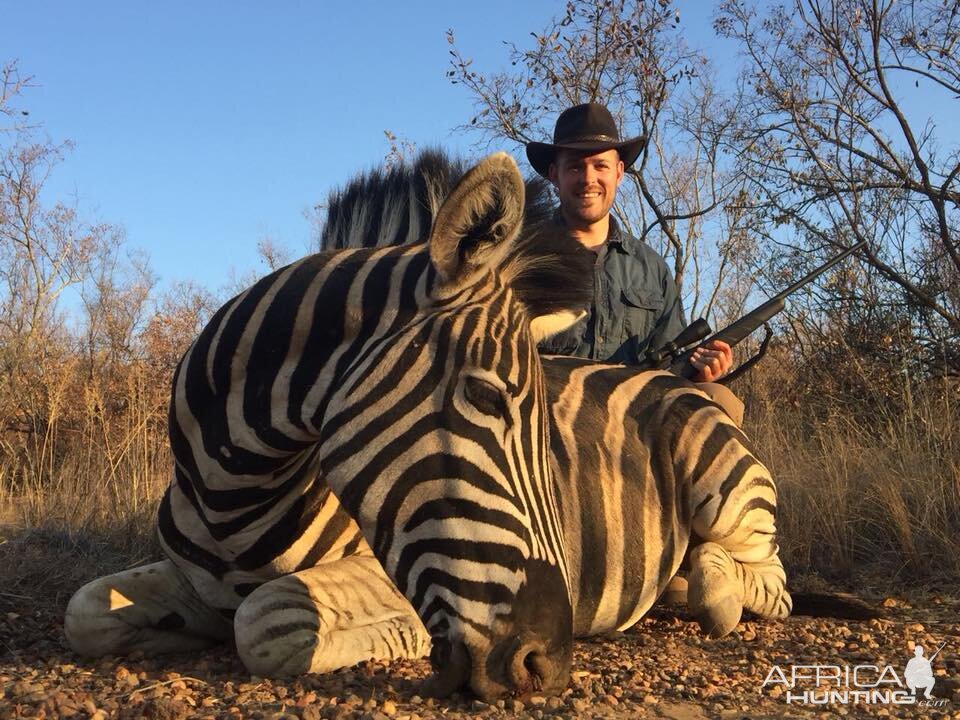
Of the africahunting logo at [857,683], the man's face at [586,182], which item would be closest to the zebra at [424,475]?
the africahunting logo at [857,683]

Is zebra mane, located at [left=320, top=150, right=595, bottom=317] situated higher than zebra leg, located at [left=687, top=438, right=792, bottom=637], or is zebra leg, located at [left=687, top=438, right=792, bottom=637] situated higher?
zebra mane, located at [left=320, top=150, right=595, bottom=317]

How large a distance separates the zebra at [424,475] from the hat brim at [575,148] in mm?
1587

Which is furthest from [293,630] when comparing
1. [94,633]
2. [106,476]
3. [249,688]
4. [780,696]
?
[106,476]

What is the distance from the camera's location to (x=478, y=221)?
91.0 inches

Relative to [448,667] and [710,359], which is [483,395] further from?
[710,359]

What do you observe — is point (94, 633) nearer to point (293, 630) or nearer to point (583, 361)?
point (293, 630)

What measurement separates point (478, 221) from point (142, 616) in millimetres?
1850

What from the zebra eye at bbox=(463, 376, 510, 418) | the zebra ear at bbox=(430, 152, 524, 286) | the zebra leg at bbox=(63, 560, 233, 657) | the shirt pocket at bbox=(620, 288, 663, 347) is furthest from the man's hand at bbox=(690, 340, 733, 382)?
the zebra leg at bbox=(63, 560, 233, 657)

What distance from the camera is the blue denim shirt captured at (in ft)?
16.8

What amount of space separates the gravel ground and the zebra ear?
3.78 feet

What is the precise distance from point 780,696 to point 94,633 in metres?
2.25

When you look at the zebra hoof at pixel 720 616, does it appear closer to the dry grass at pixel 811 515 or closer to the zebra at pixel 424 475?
the zebra at pixel 424 475

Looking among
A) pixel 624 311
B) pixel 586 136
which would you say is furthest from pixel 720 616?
pixel 586 136

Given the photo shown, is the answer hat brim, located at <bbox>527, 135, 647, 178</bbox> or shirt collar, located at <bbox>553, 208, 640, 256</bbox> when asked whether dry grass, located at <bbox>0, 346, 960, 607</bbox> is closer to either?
shirt collar, located at <bbox>553, 208, 640, 256</bbox>
